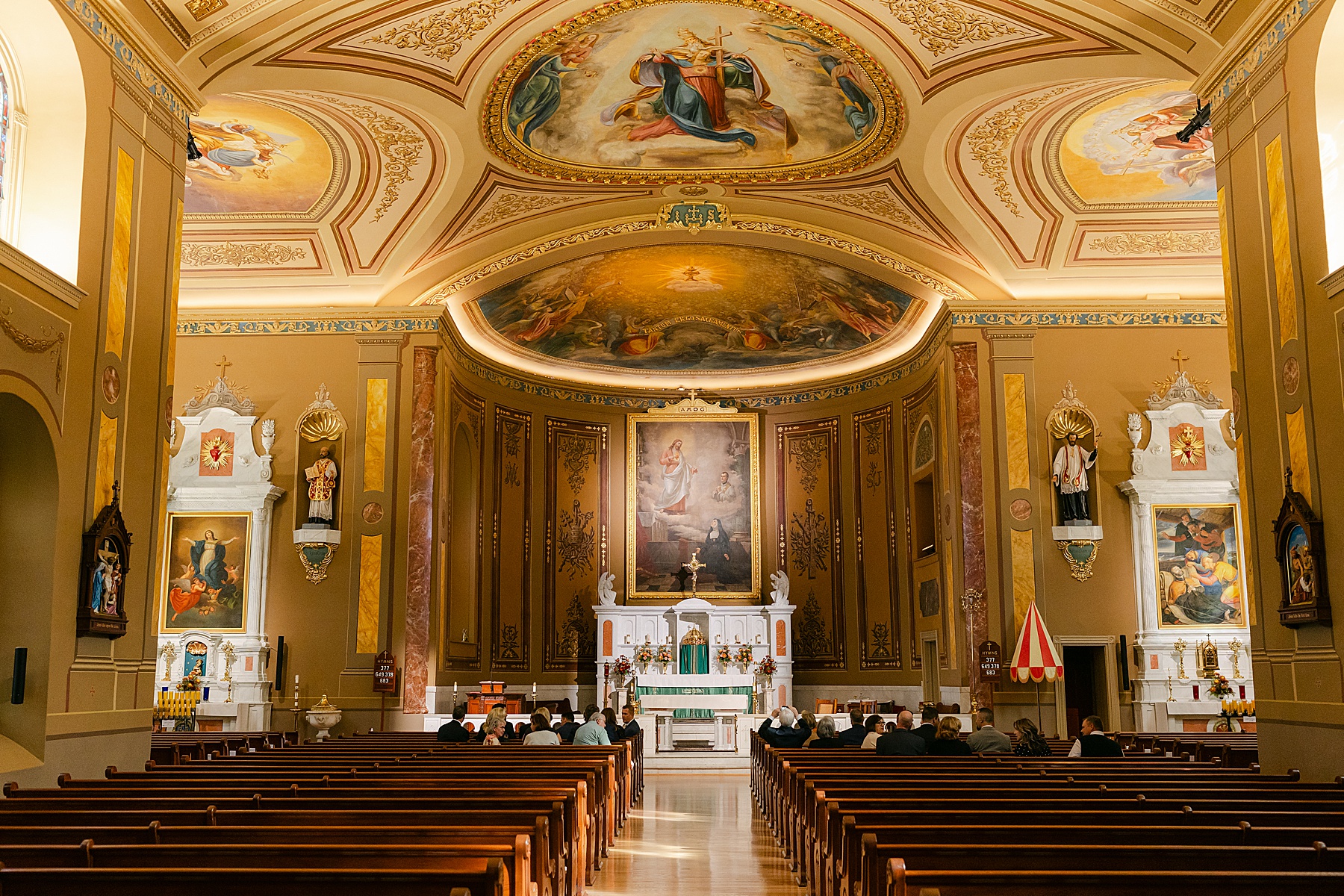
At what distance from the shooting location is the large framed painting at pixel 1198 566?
1872 centimetres

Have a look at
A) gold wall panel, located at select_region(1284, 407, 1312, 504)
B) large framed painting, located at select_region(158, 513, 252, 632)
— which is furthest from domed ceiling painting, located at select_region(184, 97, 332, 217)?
gold wall panel, located at select_region(1284, 407, 1312, 504)

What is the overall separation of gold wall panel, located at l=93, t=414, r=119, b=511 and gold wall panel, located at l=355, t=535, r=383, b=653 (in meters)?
8.58

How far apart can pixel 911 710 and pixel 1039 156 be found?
10399 millimetres

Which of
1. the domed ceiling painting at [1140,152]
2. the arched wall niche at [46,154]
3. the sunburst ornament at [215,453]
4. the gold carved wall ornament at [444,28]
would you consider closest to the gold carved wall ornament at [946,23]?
the domed ceiling painting at [1140,152]

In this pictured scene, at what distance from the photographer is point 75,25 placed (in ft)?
32.9

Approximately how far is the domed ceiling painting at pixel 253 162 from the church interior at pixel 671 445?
10 cm

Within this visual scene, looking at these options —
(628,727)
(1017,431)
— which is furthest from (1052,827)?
(1017,431)

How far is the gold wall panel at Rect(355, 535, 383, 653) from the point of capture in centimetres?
1880

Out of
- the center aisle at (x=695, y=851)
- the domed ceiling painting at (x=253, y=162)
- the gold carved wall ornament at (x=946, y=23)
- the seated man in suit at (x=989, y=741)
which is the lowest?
the center aisle at (x=695, y=851)

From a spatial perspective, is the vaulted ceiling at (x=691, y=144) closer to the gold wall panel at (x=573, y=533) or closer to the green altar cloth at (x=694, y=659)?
the gold wall panel at (x=573, y=533)

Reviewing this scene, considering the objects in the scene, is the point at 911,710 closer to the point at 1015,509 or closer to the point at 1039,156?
the point at 1015,509

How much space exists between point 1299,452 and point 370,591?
1373 centimetres

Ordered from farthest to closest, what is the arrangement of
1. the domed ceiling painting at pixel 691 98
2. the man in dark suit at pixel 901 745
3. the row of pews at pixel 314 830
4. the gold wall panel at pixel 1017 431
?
1. the gold wall panel at pixel 1017 431
2. the domed ceiling painting at pixel 691 98
3. the man in dark suit at pixel 901 745
4. the row of pews at pixel 314 830

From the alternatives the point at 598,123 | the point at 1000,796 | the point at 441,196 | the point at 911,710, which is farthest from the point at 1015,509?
the point at 1000,796
